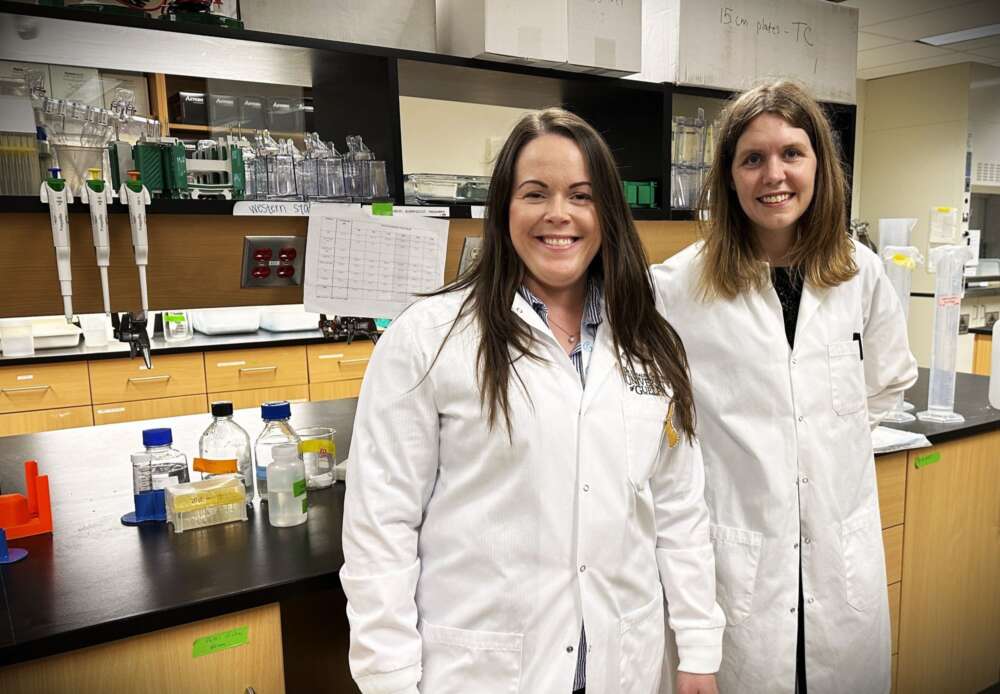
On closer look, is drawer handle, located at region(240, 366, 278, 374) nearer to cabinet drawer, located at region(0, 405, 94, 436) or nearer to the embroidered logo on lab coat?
cabinet drawer, located at region(0, 405, 94, 436)

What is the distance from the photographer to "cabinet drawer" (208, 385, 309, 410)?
12.5 ft

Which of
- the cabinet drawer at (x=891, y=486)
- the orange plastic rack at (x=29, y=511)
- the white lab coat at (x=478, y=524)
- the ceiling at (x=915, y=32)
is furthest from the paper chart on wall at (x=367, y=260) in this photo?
the ceiling at (x=915, y=32)

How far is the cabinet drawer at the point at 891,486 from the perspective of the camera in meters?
2.06

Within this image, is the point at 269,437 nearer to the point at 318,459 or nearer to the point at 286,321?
the point at 318,459

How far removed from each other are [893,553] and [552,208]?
167 cm

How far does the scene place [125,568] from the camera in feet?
4.23

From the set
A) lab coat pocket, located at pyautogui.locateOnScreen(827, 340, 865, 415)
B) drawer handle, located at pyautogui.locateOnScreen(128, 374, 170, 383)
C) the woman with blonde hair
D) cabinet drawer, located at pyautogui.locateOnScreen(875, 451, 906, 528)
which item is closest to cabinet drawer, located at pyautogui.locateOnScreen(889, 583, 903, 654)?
cabinet drawer, located at pyautogui.locateOnScreen(875, 451, 906, 528)

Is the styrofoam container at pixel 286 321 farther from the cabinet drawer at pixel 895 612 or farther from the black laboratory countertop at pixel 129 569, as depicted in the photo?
the cabinet drawer at pixel 895 612

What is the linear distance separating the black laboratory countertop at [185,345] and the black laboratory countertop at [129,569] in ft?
6.36

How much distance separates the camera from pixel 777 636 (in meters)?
1.47

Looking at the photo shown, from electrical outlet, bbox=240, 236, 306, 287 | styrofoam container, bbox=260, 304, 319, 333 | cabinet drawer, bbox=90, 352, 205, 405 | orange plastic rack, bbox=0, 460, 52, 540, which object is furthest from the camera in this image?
styrofoam container, bbox=260, 304, 319, 333

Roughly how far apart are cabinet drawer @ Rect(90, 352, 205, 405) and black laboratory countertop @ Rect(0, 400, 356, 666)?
1.94 m

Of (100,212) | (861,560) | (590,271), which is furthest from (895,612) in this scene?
(100,212)

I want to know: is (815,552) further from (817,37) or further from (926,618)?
(817,37)
